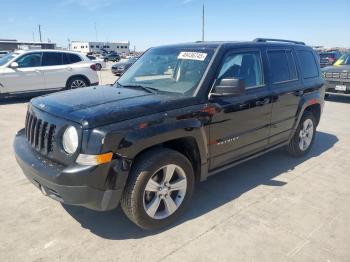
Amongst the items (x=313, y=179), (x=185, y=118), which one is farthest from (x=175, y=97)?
(x=313, y=179)

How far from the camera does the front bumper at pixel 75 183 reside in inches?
107

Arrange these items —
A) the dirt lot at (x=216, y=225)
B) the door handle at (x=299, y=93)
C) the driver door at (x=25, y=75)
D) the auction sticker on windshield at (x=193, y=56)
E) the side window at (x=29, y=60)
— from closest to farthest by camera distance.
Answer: the dirt lot at (x=216, y=225) < the auction sticker on windshield at (x=193, y=56) < the door handle at (x=299, y=93) < the driver door at (x=25, y=75) < the side window at (x=29, y=60)

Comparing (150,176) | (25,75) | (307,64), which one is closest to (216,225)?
(150,176)

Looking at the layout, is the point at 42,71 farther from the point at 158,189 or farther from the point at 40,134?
the point at 158,189

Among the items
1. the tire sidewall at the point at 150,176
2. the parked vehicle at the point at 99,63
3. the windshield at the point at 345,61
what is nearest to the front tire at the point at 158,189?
the tire sidewall at the point at 150,176

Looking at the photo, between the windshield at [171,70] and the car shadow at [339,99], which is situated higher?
the windshield at [171,70]

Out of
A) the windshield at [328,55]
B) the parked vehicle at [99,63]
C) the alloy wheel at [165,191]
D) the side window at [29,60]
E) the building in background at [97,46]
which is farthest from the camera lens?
the building in background at [97,46]

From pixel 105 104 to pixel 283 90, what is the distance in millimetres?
2716

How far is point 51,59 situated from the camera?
37.2 ft

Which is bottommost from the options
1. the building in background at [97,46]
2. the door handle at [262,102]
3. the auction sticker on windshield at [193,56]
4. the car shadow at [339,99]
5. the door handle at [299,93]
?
the car shadow at [339,99]

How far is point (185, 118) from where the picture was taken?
3271 mm

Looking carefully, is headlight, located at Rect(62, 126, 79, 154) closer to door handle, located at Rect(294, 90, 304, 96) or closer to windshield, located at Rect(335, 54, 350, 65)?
door handle, located at Rect(294, 90, 304, 96)

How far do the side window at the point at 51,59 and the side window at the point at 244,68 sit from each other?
29.4 feet

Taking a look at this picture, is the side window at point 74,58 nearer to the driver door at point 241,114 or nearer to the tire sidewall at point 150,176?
the driver door at point 241,114
